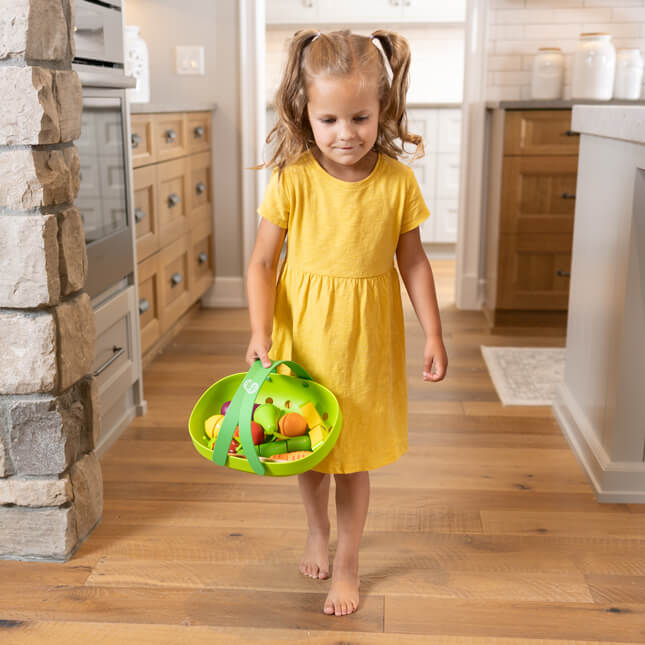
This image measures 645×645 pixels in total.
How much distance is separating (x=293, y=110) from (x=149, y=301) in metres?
1.59

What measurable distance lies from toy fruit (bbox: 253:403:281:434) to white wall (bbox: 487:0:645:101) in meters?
2.74

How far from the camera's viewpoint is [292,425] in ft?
4.24

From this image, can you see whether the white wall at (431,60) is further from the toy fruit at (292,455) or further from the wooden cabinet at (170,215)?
the toy fruit at (292,455)

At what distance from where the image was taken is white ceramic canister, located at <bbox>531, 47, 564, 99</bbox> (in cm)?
346

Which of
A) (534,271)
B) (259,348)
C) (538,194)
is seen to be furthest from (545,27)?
(259,348)

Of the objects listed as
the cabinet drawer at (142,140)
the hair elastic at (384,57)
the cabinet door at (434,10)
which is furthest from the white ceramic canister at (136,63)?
the cabinet door at (434,10)

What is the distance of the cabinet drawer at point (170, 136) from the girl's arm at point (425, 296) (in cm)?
158

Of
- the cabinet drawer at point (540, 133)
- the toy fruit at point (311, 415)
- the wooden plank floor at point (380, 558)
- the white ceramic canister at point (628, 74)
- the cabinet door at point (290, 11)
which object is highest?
the cabinet door at point (290, 11)

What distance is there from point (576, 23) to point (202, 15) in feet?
5.43

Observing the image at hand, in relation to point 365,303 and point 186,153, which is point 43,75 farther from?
point 186,153

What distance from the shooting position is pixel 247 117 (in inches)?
143

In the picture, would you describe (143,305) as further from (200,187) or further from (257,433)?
(257,433)

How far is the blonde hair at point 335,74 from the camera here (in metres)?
1.25

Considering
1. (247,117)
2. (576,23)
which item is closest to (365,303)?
(247,117)
